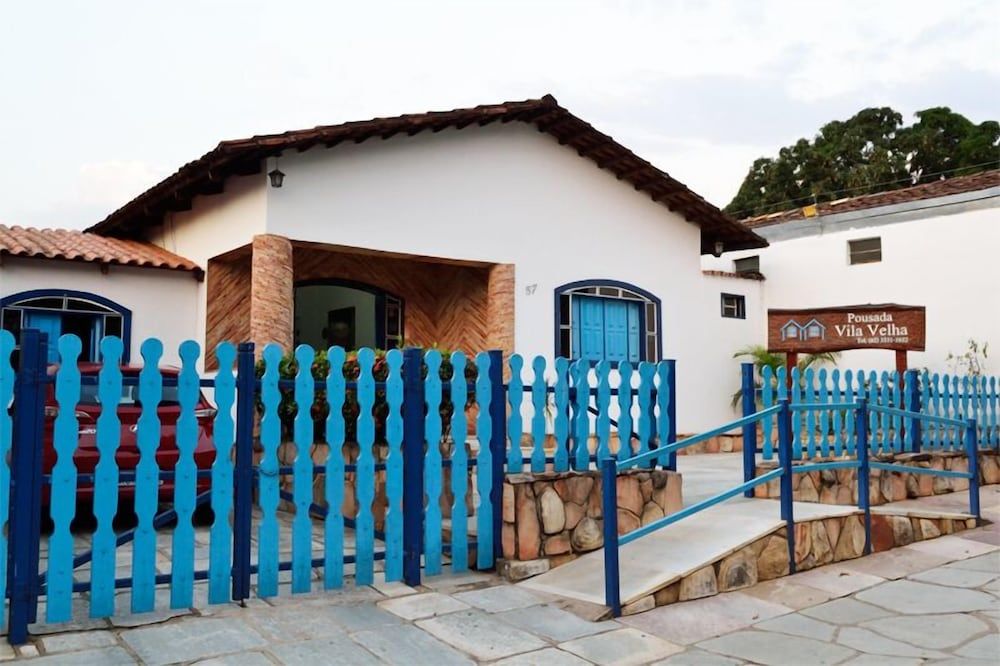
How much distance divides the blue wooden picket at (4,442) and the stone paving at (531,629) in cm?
35

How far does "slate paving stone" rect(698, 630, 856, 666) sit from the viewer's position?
4.07 meters

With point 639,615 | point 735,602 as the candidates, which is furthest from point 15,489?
point 735,602

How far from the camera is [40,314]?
10.1 m

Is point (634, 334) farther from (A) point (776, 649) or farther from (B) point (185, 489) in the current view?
(B) point (185, 489)

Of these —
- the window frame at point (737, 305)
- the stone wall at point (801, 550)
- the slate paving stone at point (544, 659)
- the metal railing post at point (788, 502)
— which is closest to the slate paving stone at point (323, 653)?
the slate paving stone at point (544, 659)

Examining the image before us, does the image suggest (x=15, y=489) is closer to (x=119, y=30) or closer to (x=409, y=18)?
(x=409, y=18)

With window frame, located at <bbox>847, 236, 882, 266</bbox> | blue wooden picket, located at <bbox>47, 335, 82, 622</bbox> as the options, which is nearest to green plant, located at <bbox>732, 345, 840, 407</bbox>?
window frame, located at <bbox>847, 236, 882, 266</bbox>

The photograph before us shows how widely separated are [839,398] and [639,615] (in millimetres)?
5089

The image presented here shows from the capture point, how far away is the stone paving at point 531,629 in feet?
13.0

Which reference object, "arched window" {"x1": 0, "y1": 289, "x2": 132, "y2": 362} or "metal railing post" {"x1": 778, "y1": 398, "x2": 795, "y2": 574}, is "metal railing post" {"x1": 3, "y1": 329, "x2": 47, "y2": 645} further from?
"arched window" {"x1": 0, "y1": 289, "x2": 132, "y2": 362}

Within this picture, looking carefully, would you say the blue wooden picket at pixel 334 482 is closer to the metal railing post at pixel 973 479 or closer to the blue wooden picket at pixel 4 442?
the blue wooden picket at pixel 4 442

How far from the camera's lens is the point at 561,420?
19.5 ft

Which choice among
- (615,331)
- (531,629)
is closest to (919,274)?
(615,331)

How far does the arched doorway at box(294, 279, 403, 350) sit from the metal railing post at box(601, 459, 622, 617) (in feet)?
20.7
